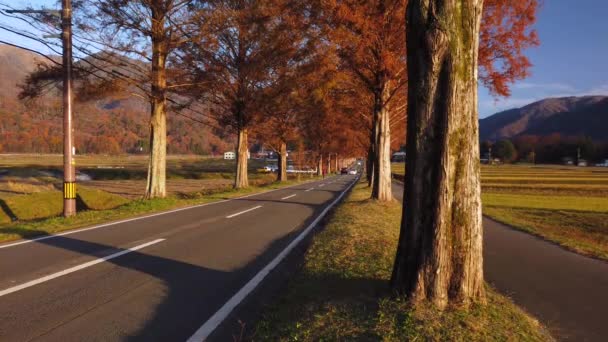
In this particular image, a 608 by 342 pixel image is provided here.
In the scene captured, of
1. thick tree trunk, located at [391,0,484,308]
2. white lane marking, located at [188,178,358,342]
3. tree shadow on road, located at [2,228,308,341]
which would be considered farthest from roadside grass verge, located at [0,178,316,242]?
thick tree trunk, located at [391,0,484,308]

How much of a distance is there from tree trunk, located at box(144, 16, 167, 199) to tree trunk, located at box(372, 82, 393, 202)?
856 centimetres

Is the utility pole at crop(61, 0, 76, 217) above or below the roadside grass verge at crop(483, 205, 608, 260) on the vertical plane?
above

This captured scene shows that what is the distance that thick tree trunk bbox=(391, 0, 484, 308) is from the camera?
386cm

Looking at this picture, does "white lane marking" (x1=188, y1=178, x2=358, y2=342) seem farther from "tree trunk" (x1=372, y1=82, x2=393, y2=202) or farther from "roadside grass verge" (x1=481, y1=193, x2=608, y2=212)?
"roadside grass verge" (x1=481, y1=193, x2=608, y2=212)

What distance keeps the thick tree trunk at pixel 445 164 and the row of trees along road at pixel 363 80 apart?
0.03 ft

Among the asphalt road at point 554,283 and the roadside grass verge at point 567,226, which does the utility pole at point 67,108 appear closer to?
the asphalt road at point 554,283

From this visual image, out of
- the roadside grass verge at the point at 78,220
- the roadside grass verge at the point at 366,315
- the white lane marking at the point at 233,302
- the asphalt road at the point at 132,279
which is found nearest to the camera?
the roadside grass verge at the point at 366,315

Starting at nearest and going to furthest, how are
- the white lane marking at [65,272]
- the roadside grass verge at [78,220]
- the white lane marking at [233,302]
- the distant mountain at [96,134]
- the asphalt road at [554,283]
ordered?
the white lane marking at [233,302], the asphalt road at [554,283], the white lane marking at [65,272], the roadside grass verge at [78,220], the distant mountain at [96,134]

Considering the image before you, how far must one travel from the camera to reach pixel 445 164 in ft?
12.8

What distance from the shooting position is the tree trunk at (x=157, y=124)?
16.1 m

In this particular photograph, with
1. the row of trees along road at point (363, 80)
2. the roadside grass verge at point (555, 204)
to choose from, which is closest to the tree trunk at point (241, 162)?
the row of trees along road at point (363, 80)

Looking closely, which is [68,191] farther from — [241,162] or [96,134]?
[96,134]

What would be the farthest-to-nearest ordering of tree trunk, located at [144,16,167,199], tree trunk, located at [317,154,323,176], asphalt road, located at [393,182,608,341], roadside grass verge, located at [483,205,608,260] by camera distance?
tree trunk, located at [317,154,323,176]
tree trunk, located at [144,16,167,199]
roadside grass verge, located at [483,205,608,260]
asphalt road, located at [393,182,608,341]

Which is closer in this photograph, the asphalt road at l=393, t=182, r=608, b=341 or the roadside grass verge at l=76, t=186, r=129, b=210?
the asphalt road at l=393, t=182, r=608, b=341
